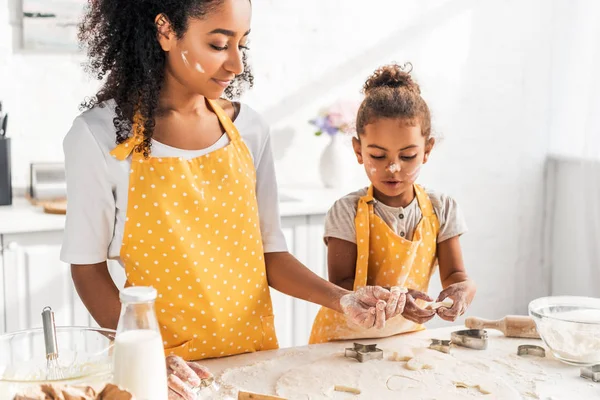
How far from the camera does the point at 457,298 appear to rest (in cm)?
149

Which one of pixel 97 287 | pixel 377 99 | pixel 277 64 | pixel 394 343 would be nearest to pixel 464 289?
pixel 394 343

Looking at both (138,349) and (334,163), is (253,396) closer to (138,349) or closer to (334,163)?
(138,349)

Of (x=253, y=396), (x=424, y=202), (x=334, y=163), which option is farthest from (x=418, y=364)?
(x=334, y=163)

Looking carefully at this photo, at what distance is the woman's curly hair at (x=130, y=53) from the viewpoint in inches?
52.9

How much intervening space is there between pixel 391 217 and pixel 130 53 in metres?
0.69

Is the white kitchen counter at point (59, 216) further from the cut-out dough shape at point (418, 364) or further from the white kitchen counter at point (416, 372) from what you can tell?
the cut-out dough shape at point (418, 364)

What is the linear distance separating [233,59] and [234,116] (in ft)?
→ 0.69

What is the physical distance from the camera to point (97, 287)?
4.52 feet

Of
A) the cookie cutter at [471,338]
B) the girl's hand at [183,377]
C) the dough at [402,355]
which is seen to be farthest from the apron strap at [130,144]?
the cookie cutter at [471,338]

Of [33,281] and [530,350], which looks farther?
[33,281]

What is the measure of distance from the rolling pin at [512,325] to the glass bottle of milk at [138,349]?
789mm

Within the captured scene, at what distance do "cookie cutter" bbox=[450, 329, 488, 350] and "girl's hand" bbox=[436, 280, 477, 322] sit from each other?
34mm

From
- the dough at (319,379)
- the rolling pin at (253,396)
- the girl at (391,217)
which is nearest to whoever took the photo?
the rolling pin at (253,396)

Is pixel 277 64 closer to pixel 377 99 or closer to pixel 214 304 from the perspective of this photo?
pixel 377 99
